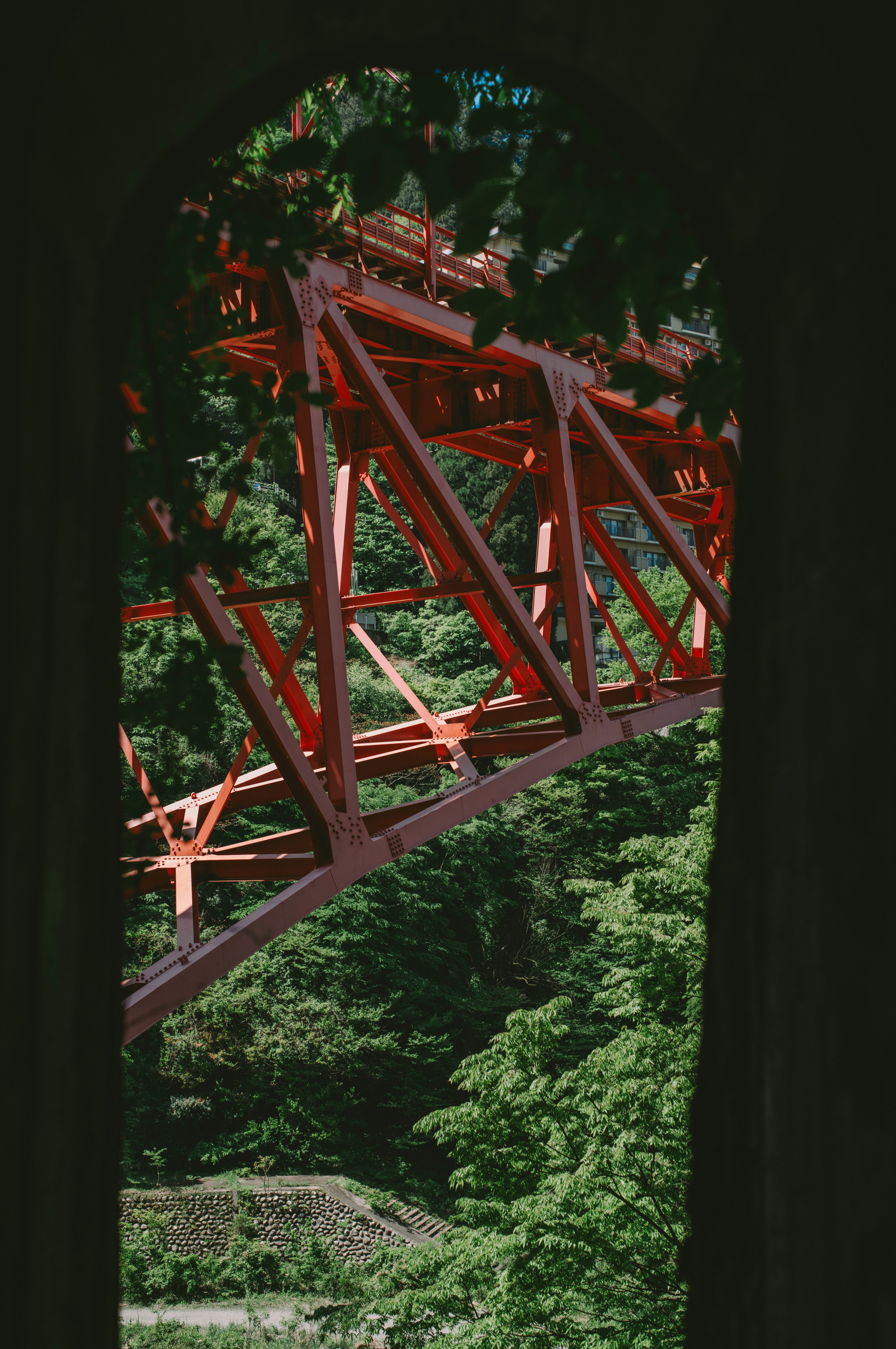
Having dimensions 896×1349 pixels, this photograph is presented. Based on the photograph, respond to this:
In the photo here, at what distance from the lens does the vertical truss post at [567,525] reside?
370 inches

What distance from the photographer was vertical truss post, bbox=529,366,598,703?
940 cm

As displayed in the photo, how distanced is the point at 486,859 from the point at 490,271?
2232 cm

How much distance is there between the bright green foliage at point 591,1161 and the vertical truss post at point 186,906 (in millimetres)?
6846

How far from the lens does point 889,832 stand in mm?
1265

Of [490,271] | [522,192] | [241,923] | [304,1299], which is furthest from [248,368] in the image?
[304,1299]

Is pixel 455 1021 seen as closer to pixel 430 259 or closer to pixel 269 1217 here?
pixel 269 1217

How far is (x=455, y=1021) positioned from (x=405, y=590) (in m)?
22.1

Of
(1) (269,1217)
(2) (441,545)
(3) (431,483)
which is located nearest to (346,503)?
(2) (441,545)

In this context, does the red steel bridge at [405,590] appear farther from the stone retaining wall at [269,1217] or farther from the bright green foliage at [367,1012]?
the stone retaining wall at [269,1217]

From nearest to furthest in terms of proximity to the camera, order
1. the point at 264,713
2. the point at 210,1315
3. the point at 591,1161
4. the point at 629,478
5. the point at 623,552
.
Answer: the point at 264,713 → the point at 629,478 → the point at 591,1161 → the point at 210,1315 → the point at 623,552

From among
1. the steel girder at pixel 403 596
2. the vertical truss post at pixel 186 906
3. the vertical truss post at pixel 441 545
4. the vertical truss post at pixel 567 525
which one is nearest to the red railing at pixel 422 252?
the steel girder at pixel 403 596

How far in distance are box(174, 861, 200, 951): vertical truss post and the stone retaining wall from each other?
747 inches

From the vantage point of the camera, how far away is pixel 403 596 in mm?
9883

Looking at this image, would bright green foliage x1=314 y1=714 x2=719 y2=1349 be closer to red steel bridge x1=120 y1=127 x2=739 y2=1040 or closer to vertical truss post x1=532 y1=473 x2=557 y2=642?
red steel bridge x1=120 y1=127 x2=739 y2=1040
